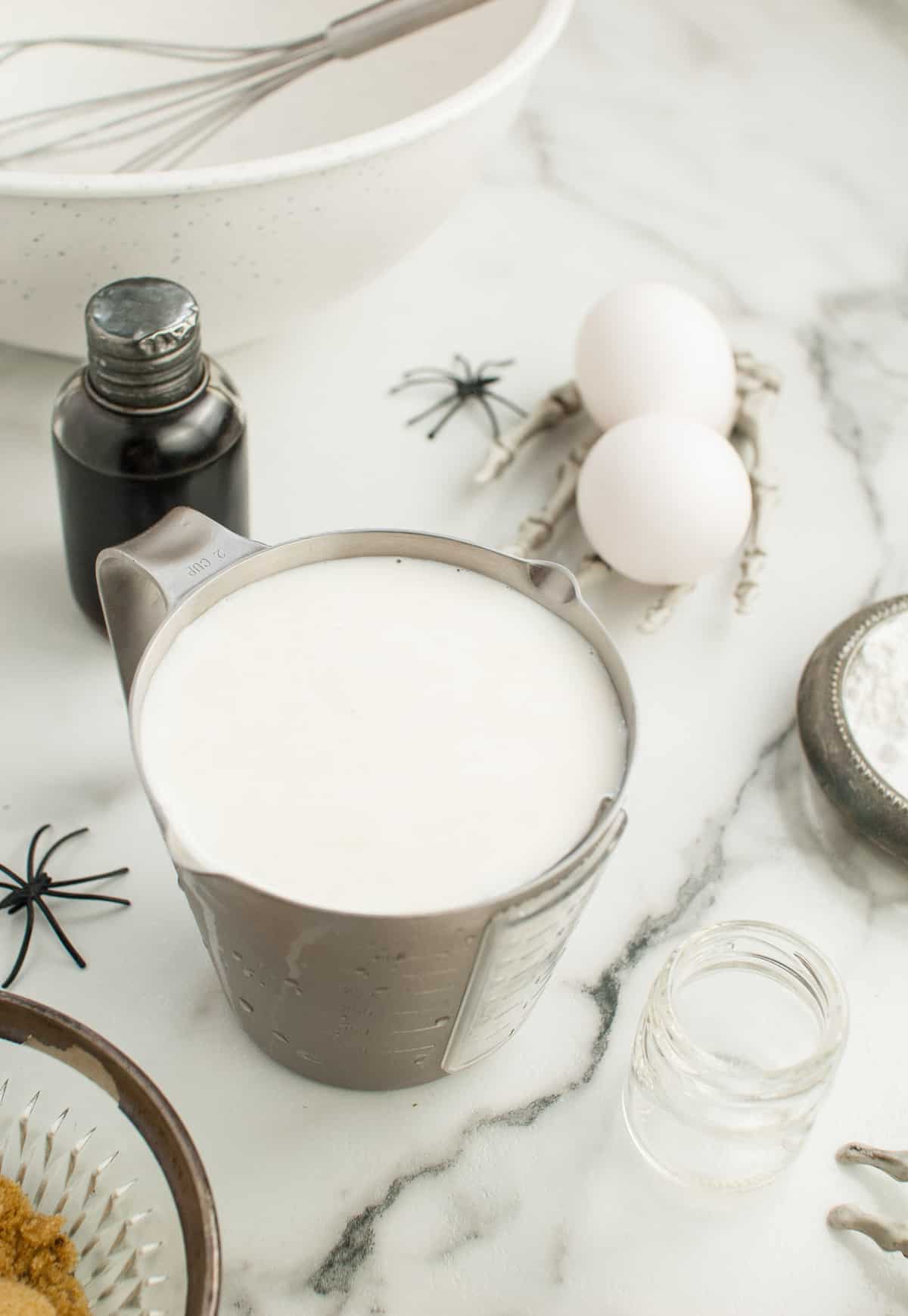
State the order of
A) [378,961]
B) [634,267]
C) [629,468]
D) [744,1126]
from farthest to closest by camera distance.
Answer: [634,267], [629,468], [744,1126], [378,961]

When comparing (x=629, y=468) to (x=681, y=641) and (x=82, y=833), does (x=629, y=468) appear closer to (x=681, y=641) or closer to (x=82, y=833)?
(x=681, y=641)

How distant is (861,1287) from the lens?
52 centimetres

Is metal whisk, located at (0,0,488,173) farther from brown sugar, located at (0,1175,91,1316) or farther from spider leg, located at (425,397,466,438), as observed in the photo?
brown sugar, located at (0,1175,91,1316)

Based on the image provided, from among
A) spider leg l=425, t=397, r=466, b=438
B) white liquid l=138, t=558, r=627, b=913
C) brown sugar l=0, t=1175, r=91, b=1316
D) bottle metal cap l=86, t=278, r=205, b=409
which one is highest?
bottle metal cap l=86, t=278, r=205, b=409

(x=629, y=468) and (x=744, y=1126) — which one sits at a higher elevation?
(x=629, y=468)

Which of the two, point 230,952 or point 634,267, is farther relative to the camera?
point 634,267

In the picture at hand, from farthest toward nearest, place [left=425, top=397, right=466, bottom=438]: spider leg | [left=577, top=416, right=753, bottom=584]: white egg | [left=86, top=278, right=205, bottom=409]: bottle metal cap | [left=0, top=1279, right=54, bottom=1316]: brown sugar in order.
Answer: [left=425, top=397, right=466, bottom=438]: spider leg, [left=577, top=416, right=753, bottom=584]: white egg, [left=86, top=278, right=205, bottom=409]: bottle metal cap, [left=0, top=1279, right=54, bottom=1316]: brown sugar

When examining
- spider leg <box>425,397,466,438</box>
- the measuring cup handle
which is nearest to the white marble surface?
spider leg <box>425,397,466,438</box>

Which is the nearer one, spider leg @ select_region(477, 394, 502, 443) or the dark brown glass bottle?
the dark brown glass bottle

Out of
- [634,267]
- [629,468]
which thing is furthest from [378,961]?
[634,267]

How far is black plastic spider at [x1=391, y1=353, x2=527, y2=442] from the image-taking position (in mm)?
803

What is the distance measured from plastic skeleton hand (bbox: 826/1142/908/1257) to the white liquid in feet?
0.63

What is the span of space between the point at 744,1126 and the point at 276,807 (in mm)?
226

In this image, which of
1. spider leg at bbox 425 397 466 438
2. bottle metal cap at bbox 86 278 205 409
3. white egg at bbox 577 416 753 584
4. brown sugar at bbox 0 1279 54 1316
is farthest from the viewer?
spider leg at bbox 425 397 466 438
